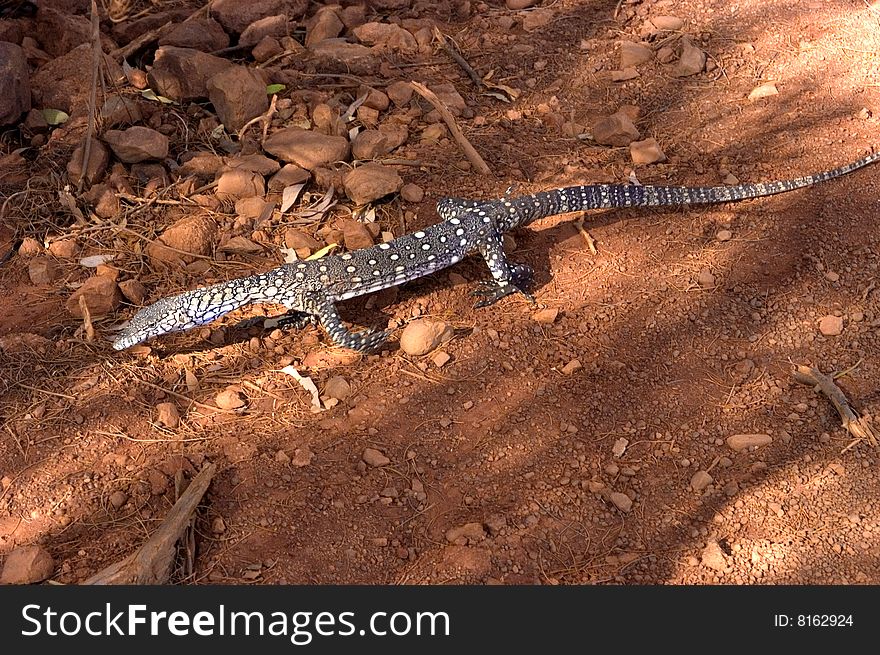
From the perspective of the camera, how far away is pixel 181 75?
29.4 ft

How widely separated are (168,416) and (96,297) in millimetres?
1486

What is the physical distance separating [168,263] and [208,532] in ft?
9.58

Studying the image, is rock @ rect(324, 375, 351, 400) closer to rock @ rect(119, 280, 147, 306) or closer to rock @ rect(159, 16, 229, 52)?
rock @ rect(119, 280, 147, 306)

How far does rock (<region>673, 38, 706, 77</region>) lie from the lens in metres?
9.61

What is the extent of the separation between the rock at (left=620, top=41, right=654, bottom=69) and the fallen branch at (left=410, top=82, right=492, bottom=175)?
2.40 m

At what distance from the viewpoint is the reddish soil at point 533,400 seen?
560 centimetres

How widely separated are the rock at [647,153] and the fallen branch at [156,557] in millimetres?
5623

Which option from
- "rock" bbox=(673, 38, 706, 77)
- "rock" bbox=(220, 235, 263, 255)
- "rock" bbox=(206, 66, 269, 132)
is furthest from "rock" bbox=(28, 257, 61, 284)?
"rock" bbox=(673, 38, 706, 77)

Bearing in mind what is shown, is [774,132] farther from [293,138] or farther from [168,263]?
[168,263]

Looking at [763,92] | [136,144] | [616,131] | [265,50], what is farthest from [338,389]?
[763,92]

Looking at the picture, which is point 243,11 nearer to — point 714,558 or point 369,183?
point 369,183

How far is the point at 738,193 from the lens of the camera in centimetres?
800

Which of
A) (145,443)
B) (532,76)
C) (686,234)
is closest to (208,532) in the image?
(145,443)

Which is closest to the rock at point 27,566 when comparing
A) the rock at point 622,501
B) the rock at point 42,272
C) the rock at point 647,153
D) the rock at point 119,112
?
the rock at point 42,272
